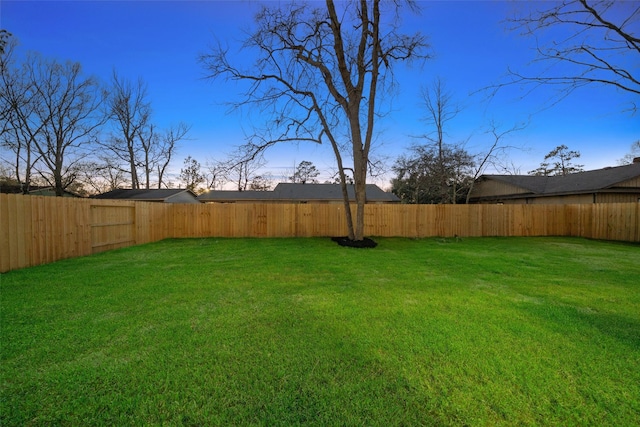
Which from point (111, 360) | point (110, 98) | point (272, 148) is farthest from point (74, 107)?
point (111, 360)

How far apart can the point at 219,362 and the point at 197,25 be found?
31.1 ft

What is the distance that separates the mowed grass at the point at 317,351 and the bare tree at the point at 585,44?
9.39 ft

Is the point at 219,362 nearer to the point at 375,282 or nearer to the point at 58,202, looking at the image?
the point at 375,282

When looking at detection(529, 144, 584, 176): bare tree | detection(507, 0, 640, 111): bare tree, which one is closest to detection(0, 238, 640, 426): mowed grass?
detection(507, 0, 640, 111): bare tree

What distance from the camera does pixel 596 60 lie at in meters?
3.49

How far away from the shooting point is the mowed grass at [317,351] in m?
1.57

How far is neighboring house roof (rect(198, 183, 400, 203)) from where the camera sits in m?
22.1

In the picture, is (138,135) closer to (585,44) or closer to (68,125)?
(68,125)

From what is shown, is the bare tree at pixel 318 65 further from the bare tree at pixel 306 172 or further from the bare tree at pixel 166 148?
the bare tree at pixel 306 172

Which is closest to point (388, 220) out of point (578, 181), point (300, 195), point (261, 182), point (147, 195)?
point (300, 195)

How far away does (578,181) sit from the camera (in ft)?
50.7

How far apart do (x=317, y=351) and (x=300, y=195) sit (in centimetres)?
2047

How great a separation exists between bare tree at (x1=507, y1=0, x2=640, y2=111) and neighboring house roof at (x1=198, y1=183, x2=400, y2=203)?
17.1 meters

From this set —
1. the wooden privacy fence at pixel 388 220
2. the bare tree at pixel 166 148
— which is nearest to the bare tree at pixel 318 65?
the wooden privacy fence at pixel 388 220
